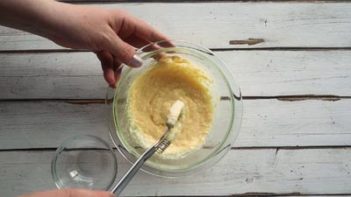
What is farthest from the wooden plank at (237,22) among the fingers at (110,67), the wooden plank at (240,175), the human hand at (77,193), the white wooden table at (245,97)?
the human hand at (77,193)

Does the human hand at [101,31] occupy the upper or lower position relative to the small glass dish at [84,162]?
upper

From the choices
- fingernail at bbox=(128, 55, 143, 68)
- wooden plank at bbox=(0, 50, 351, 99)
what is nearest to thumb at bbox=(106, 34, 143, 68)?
fingernail at bbox=(128, 55, 143, 68)

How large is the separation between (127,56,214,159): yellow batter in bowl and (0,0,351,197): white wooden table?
0.06 meters

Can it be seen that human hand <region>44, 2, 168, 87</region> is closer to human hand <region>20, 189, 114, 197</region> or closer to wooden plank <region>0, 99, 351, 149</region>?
wooden plank <region>0, 99, 351, 149</region>

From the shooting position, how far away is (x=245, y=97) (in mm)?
875

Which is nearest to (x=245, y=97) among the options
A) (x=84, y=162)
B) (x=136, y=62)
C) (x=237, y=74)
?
(x=237, y=74)

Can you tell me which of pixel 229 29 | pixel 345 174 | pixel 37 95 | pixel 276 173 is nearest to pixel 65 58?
pixel 37 95

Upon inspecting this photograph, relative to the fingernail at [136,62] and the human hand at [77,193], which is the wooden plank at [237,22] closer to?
the fingernail at [136,62]

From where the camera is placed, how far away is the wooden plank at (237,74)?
2.85 feet

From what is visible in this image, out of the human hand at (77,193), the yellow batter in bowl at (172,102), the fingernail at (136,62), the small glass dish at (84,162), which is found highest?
the fingernail at (136,62)

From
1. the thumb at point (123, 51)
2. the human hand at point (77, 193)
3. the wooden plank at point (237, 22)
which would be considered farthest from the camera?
the wooden plank at point (237, 22)

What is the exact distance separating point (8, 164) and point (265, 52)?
1.70ft

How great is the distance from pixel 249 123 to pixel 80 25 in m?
0.35

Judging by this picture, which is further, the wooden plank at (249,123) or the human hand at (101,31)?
the wooden plank at (249,123)
